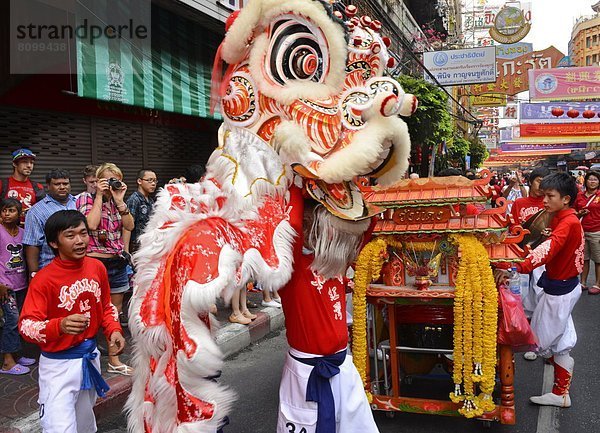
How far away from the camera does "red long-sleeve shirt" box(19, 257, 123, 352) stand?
2.59m

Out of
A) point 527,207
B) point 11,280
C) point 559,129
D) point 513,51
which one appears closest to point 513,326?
point 527,207

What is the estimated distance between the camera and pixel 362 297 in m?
3.36

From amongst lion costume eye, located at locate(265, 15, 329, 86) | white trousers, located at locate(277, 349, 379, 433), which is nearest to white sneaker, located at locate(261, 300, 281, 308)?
white trousers, located at locate(277, 349, 379, 433)

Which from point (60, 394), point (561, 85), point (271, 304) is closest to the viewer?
point (60, 394)

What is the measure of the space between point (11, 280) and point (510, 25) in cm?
2378

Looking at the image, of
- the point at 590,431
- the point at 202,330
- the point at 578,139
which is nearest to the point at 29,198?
the point at 202,330

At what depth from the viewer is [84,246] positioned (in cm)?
283

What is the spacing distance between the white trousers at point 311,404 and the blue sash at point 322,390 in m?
0.02

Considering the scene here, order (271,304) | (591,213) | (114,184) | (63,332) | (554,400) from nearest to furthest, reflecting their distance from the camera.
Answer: (63,332), (554,400), (114,184), (271,304), (591,213)

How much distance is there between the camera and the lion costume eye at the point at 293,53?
2066mm

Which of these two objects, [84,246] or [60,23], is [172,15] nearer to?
[60,23]

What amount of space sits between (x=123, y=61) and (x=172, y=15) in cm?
173

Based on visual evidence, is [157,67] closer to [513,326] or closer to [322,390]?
[513,326]

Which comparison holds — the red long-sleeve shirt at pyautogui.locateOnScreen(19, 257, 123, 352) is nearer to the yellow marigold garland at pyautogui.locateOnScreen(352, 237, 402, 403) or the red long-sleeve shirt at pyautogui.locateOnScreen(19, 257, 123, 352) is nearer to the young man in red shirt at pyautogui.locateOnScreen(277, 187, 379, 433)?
the young man in red shirt at pyautogui.locateOnScreen(277, 187, 379, 433)
